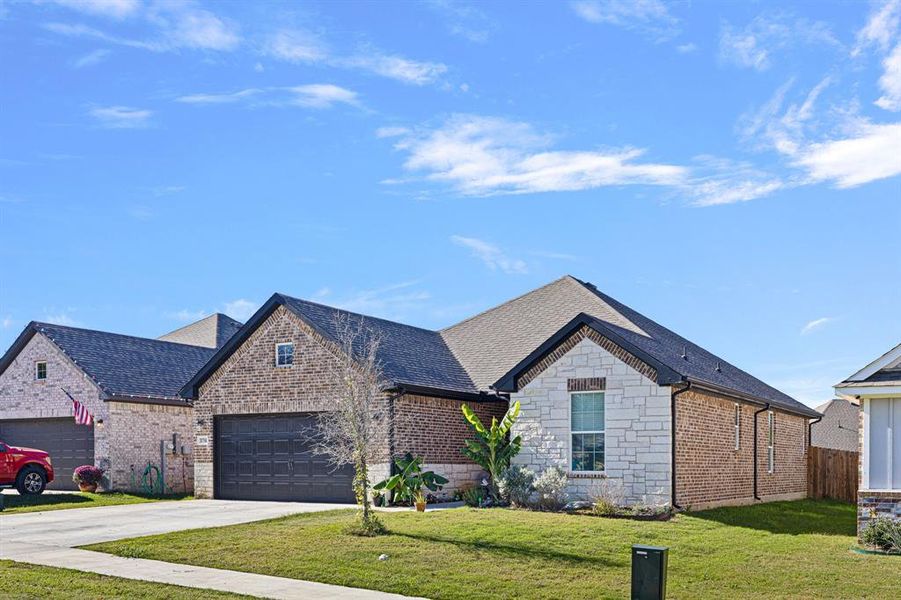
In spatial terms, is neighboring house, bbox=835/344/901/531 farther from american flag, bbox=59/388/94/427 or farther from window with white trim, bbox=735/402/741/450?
american flag, bbox=59/388/94/427

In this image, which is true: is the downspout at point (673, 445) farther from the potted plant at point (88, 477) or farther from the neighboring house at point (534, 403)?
the potted plant at point (88, 477)

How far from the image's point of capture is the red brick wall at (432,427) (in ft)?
84.1

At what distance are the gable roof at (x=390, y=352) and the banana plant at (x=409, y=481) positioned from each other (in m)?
1.92

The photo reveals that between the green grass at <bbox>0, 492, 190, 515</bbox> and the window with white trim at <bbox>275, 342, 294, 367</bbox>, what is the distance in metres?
5.79

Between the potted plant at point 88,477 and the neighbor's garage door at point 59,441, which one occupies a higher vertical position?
the neighbor's garage door at point 59,441

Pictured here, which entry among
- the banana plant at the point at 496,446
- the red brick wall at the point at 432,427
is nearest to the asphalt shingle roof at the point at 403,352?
the red brick wall at the point at 432,427

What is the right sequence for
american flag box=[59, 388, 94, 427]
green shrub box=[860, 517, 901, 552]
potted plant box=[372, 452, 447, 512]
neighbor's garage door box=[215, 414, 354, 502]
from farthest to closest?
american flag box=[59, 388, 94, 427] < neighbor's garage door box=[215, 414, 354, 502] < potted plant box=[372, 452, 447, 512] < green shrub box=[860, 517, 901, 552]

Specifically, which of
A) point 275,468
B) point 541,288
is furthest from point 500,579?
point 541,288

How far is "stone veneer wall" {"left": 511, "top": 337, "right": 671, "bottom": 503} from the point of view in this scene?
902 inches

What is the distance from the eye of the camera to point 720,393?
25297 millimetres

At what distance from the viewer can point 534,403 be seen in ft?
80.8

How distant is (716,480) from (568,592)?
487 inches

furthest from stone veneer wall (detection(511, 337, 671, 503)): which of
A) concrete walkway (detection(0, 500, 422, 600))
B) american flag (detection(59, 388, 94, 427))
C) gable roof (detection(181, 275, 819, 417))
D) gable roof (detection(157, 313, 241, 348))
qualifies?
gable roof (detection(157, 313, 241, 348))

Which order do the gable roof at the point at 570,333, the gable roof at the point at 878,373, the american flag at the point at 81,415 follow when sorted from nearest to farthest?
the gable roof at the point at 878,373
the gable roof at the point at 570,333
the american flag at the point at 81,415
